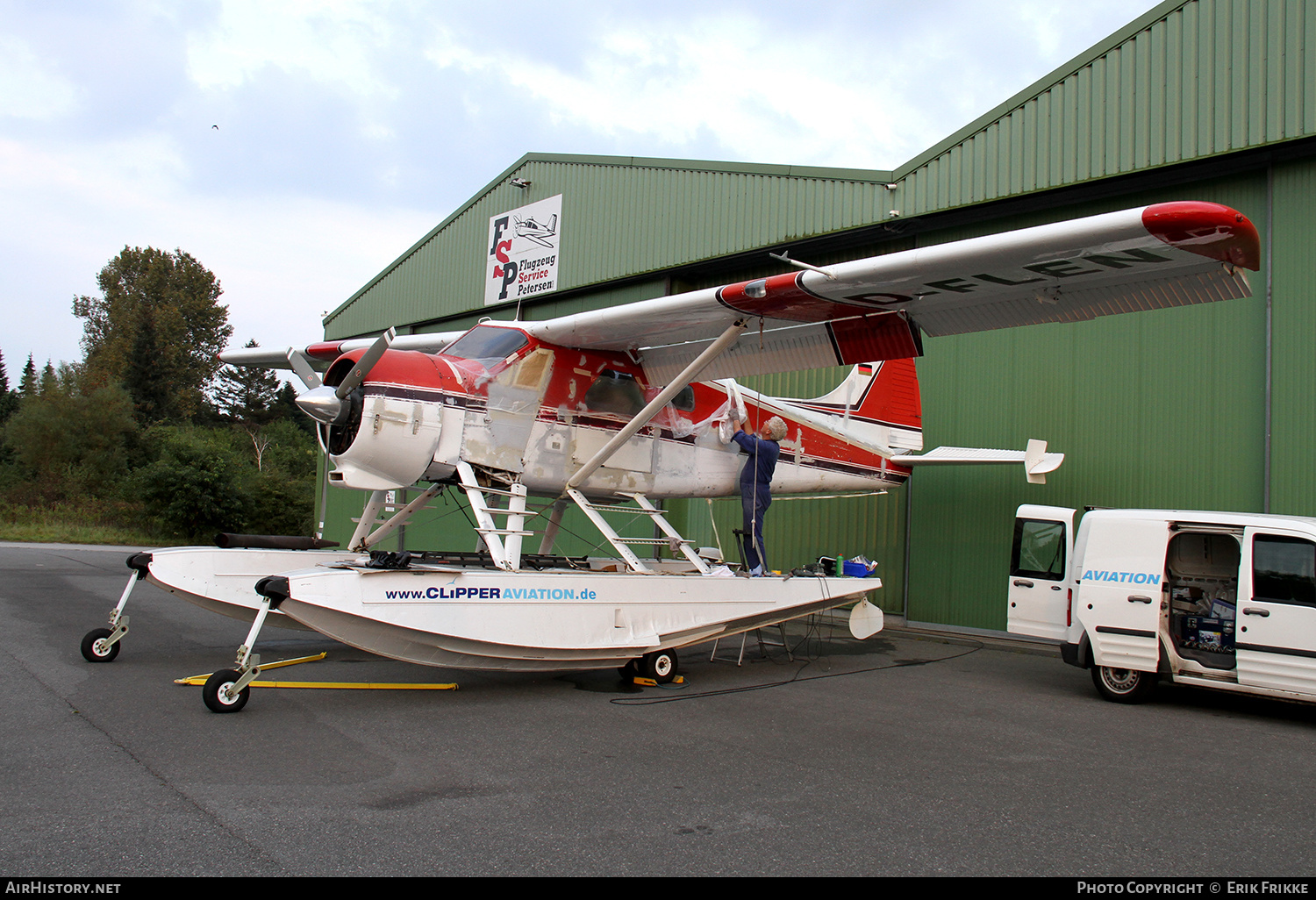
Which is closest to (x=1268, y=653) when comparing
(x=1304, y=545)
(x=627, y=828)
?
(x=1304, y=545)

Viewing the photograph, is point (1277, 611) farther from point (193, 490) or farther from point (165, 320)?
point (165, 320)

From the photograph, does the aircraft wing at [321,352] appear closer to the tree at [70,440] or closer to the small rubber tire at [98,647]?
the small rubber tire at [98,647]

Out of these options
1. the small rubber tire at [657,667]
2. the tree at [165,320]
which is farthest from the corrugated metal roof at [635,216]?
the tree at [165,320]

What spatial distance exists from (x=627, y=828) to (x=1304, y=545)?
6606 millimetres

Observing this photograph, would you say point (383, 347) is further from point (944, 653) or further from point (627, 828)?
point (944, 653)

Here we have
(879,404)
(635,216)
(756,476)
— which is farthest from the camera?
(635,216)

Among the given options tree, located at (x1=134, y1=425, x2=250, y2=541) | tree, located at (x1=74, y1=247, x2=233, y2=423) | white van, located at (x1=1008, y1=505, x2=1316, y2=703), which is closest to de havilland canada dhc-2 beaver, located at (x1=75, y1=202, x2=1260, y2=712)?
white van, located at (x1=1008, y1=505, x2=1316, y2=703)

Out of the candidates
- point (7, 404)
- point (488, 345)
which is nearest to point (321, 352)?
point (488, 345)

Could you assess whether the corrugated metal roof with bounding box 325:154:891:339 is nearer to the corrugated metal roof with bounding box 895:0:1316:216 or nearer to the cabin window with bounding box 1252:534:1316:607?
the corrugated metal roof with bounding box 895:0:1316:216

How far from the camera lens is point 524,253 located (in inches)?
751

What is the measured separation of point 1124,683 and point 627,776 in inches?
223

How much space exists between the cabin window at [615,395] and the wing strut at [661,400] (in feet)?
1.26

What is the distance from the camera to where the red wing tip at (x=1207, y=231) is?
17.1ft

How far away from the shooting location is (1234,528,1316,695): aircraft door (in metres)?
6.77
